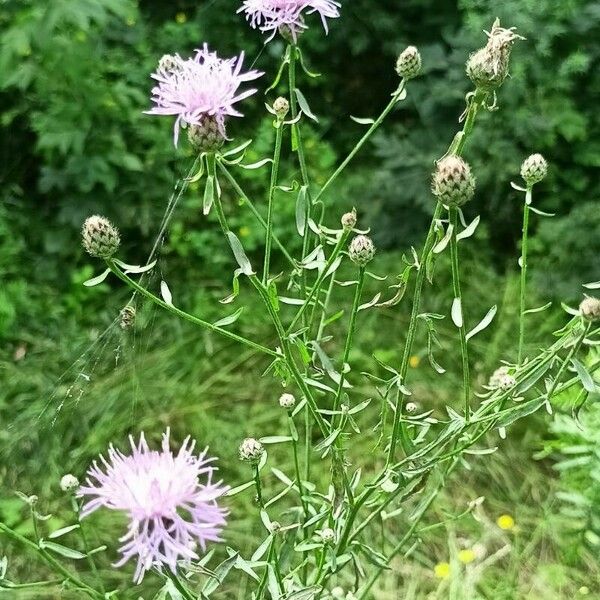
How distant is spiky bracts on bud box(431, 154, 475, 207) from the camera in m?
0.69

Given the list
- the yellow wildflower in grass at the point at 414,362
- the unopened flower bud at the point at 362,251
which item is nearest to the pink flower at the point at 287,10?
the unopened flower bud at the point at 362,251

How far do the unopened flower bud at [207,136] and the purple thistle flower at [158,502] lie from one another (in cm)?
26

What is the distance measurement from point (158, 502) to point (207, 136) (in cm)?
32

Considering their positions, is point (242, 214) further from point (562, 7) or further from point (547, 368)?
point (547, 368)

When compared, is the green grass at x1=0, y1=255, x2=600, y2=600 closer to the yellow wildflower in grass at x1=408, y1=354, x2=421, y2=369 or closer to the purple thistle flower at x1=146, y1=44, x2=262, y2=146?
the yellow wildflower in grass at x1=408, y1=354, x2=421, y2=369

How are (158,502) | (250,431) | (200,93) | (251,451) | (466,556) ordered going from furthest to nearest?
(250,431) < (466,556) < (251,451) < (200,93) < (158,502)

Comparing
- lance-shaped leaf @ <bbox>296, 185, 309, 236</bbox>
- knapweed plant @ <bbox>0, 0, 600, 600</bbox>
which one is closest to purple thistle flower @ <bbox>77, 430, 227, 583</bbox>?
knapweed plant @ <bbox>0, 0, 600, 600</bbox>

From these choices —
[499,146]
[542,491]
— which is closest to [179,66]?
[542,491]

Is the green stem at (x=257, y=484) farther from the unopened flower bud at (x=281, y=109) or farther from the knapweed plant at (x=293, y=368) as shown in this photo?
the unopened flower bud at (x=281, y=109)

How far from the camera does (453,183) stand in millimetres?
685

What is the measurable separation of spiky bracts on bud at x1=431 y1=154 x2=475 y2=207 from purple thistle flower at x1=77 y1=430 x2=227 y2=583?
295 millimetres

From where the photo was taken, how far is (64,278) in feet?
7.74

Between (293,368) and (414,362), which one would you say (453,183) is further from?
(414,362)

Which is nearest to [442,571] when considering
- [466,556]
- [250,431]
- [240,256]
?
[466,556]
